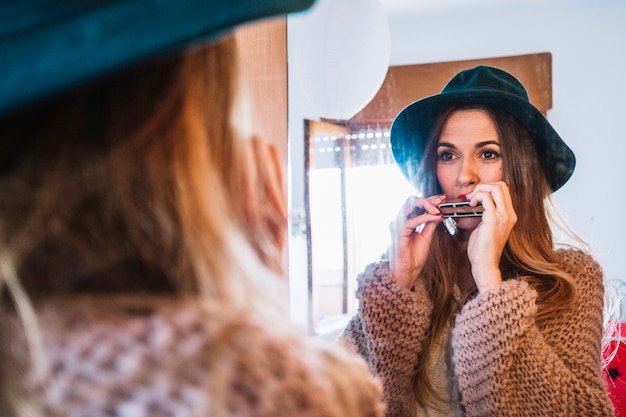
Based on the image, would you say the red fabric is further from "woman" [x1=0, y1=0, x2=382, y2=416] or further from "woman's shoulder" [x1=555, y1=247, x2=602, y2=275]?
"woman" [x1=0, y1=0, x2=382, y2=416]

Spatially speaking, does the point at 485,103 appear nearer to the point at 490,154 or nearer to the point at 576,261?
the point at 490,154

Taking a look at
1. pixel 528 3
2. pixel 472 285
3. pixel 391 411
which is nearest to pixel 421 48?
pixel 528 3

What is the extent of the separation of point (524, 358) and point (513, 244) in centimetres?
11

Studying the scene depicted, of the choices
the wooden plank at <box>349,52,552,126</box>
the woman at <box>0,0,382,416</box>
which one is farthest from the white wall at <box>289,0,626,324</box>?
the woman at <box>0,0,382,416</box>

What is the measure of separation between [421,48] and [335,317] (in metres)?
0.30

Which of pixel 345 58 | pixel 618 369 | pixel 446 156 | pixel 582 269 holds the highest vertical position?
pixel 345 58

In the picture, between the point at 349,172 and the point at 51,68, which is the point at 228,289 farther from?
the point at 349,172

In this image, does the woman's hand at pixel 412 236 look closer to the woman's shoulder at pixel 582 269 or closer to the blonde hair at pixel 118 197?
the woman's shoulder at pixel 582 269

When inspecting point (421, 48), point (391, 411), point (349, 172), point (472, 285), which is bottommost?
point (391, 411)

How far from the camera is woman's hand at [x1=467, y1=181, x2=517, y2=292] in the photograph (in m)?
0.59

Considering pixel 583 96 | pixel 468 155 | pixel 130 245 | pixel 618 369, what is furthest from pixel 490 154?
pixel 130 245

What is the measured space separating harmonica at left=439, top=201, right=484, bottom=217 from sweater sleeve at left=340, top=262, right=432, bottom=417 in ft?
0.28

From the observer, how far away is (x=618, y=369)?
0.61m

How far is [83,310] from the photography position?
257 mm
